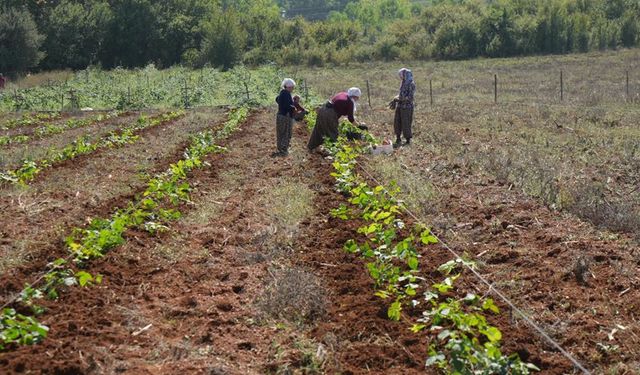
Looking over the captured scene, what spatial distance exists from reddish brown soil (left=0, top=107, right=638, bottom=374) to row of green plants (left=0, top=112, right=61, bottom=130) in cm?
1423

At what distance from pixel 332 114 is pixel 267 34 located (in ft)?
170

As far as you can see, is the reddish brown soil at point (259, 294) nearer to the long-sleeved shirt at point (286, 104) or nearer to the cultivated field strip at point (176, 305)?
the cultivated field strip at point (176, 305)

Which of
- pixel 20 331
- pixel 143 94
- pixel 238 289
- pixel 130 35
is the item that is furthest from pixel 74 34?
pixel 20 331

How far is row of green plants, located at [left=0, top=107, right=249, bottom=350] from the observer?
4473 mm

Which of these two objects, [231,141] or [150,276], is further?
[231,141]

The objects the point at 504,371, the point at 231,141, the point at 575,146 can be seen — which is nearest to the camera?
the point at 504,371

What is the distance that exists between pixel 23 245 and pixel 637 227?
6.39 m

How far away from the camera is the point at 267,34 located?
63.2 metres

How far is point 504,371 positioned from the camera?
12.8 ft

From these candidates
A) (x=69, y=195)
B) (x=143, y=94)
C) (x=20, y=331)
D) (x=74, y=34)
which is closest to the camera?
(x=20, y=331)

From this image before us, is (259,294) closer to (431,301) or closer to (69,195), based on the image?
(431,301)

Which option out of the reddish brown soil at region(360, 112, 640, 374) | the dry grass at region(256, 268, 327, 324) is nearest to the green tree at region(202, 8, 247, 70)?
the reddish brown soil at region(360, 112, 640, 374)

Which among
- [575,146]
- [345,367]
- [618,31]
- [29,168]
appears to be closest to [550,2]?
[618,31]

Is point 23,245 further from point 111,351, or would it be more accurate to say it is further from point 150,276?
point 111,351
